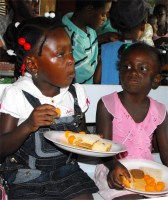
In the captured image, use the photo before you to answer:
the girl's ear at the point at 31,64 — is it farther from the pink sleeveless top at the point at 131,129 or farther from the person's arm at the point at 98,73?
the person's arm at the point at 98,73

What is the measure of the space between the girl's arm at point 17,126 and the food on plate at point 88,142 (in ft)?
0.39

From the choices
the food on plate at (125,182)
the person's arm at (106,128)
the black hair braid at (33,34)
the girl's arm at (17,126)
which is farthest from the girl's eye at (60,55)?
the food on plate at (125,182)

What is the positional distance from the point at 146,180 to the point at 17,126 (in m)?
0.61

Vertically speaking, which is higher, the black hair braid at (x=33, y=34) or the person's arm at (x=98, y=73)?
the black hair braid at (x=33, y=34)

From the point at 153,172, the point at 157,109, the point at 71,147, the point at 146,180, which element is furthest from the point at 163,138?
the point at 71,147

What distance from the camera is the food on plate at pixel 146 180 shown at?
1362 mm

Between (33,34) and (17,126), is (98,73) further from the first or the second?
(17,126)

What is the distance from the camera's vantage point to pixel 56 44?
139cm

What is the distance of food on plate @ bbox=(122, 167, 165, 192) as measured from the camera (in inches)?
53.6

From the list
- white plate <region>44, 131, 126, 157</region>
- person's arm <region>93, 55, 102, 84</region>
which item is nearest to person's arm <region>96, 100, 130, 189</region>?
white plate <region>44, 131, 126, 157</region>

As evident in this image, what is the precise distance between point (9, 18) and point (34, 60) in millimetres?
1304

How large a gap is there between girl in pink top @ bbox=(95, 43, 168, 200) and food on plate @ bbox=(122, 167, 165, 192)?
0.20 meters

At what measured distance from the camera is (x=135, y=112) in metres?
1.77

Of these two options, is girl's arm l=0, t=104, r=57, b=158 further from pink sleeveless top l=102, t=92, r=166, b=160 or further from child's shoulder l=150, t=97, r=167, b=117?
child's shoulder l=150, t=97, r=167, b=117
